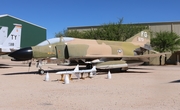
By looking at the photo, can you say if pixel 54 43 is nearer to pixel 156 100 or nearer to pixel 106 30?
pixel 156 100

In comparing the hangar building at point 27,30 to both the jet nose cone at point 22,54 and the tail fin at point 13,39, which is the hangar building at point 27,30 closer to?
the tail fin at point 13,39

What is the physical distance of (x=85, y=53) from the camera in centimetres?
1711

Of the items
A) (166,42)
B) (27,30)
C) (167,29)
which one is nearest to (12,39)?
(166,42)

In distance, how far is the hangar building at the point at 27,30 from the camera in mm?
48562

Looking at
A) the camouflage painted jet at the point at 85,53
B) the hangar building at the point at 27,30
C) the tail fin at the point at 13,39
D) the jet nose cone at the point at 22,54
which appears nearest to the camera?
the jet nose cone at the point at 22,54

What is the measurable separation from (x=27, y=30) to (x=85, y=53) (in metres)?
38.2

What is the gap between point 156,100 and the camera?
290 inches

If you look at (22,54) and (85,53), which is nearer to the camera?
(22,54)

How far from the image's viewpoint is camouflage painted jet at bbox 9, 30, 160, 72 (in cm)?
1566

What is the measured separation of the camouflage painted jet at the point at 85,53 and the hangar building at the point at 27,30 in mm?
34319

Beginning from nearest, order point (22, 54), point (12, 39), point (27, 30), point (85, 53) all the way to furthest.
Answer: point (22, 54) < point (85, 53) < point (12, 39) < point (27, 30)

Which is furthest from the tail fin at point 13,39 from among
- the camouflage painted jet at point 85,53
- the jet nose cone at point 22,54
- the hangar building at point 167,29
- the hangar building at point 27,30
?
the hangar building at point 27,30

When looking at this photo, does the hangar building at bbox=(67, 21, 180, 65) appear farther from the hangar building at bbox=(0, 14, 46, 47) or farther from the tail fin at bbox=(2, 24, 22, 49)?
the hangar building at bbox=(0, 14, 46, 47)

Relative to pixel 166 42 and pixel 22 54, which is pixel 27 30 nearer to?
pixel 166 42
